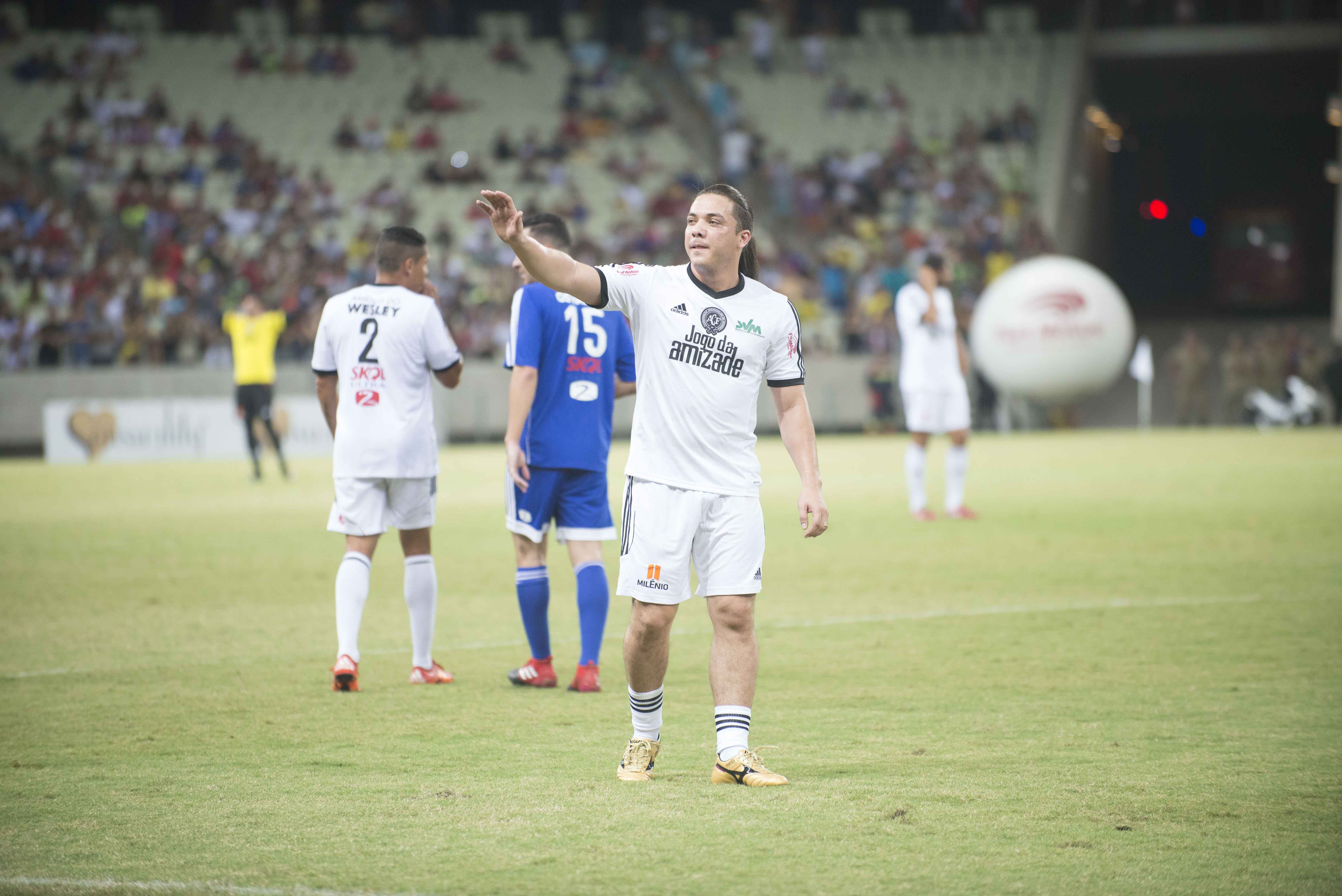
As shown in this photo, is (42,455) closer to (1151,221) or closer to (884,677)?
(884,677)

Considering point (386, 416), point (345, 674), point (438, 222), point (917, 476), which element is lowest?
point (345, 674)

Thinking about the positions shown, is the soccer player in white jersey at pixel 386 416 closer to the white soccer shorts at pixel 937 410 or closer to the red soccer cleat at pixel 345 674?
the red soccer cleat at pixel 345 674

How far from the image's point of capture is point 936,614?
9.18 m

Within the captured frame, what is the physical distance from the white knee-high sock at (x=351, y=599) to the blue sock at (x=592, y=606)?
1.02 metres

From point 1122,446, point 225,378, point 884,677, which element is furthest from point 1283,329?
point 884,677

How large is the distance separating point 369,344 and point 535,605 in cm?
149

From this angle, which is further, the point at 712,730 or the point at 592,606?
the point at 592,606

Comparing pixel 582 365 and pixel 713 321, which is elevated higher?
pixel 713 321

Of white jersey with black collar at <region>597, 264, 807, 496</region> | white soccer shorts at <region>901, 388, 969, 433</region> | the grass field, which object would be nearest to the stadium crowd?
white soccer shorts at <region>901, 388, 969, 433</region>

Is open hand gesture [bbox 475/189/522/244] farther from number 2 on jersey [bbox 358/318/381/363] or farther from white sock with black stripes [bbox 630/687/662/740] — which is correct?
number 2 on jersey [bbox 358/318/381/363]

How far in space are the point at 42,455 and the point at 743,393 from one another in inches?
1008

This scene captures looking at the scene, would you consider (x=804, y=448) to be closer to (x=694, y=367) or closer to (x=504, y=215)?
(x=694, y=367)

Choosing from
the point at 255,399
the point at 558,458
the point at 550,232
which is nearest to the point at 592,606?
the point at 558,458

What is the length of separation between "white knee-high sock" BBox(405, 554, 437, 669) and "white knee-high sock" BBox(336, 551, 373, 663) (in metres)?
0.21
